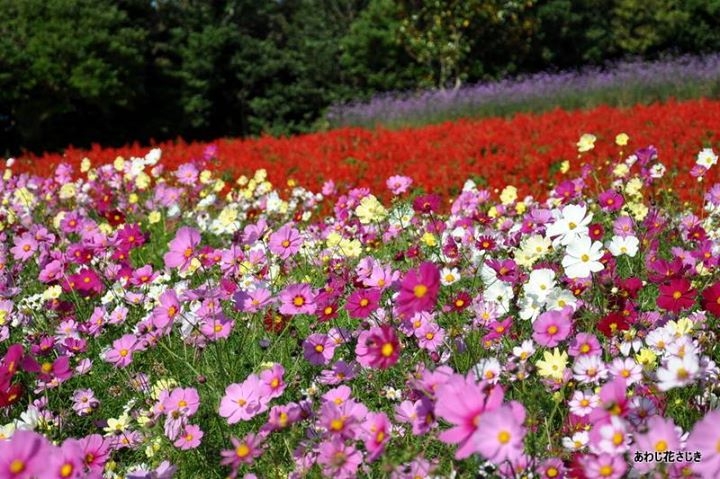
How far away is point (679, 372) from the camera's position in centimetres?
137

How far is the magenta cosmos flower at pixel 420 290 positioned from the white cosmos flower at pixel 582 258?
0.64 m

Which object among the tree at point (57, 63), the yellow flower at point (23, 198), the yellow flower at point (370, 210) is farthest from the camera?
the tree at point (57, 63)

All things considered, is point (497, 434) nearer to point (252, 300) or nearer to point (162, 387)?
point (252, 300)

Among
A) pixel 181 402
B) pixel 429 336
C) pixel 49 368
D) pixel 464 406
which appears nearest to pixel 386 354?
pixel 464 406

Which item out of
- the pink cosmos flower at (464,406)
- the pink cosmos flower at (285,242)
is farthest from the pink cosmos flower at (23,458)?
the pink cosmos flower at (285,242)

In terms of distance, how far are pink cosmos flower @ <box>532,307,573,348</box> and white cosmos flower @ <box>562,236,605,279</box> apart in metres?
0.21

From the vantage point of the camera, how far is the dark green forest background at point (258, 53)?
49.4 feet

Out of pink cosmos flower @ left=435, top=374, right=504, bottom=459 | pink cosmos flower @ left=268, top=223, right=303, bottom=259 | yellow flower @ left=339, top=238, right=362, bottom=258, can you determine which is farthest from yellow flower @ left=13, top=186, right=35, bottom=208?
pink cosmos flower @ left=435, top=374, right=504, bottom=459

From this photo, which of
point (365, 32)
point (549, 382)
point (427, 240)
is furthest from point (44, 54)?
point (549, 382)

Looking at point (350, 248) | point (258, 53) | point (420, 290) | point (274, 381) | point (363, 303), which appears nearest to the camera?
point (420, 290)

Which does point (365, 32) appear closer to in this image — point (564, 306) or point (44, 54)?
point (44, 54)

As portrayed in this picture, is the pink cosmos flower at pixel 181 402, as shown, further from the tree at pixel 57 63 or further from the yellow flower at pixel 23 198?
the tree at pixel 57 63

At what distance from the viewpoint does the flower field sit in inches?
54.6

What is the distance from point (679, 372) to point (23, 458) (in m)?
1.13
